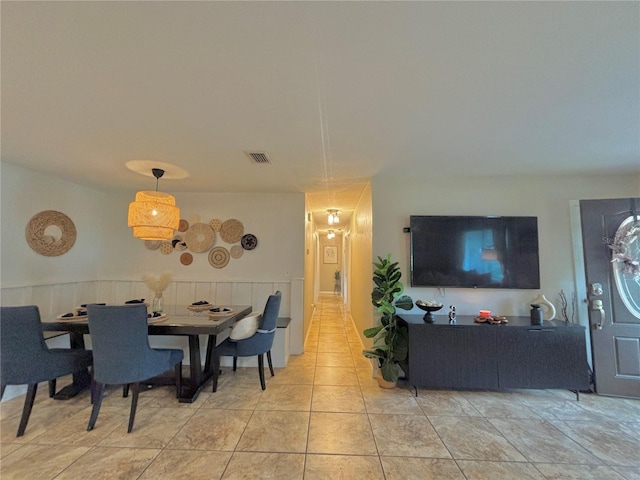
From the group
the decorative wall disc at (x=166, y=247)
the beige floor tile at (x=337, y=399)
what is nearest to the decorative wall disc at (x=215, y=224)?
the decorative wall disc at (x=166, y=247)

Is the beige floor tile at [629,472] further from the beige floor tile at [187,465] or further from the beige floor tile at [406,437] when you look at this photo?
the beige floor tile at [187,465]

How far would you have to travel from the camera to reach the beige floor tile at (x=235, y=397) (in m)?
2.70

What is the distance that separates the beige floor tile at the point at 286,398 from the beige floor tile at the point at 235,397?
0.09 metres

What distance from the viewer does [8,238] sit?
3.12 metres

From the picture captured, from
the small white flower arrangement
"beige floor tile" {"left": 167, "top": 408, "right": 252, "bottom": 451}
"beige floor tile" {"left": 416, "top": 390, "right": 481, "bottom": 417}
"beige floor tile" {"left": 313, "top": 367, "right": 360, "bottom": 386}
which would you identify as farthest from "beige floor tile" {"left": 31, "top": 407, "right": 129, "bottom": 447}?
the small white flower arrangement

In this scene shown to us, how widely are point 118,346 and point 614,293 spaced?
15.5ft

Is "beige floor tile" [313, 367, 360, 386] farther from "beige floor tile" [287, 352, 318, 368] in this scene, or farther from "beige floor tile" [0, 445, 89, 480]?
"beige floor tile" [0, 445, 89, 480]

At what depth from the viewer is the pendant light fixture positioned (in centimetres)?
279

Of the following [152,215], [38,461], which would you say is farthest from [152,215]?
Result: [38,461]

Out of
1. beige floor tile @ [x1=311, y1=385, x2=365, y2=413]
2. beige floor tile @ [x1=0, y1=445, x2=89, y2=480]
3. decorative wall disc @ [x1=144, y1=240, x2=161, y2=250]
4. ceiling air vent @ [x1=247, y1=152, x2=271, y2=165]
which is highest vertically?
ceiling air vent @ [x1=247, y1=152, x2=271, y2=165]

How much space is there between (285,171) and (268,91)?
1556 millimetres

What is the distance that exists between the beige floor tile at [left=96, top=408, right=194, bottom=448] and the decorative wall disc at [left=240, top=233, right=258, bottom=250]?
228cm

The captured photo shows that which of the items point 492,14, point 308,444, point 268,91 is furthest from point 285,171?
point 308,444

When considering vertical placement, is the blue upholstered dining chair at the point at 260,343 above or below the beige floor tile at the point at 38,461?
above
